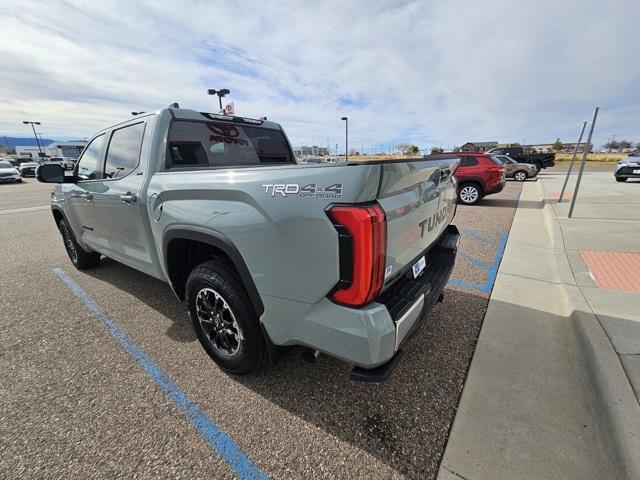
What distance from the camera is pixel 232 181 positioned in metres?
1.86

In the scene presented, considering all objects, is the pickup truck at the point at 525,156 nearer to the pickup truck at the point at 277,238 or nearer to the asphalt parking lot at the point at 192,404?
the asphalt parking lot at the point at 192,404

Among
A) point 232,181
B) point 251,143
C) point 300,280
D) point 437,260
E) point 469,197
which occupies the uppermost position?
point 251,143

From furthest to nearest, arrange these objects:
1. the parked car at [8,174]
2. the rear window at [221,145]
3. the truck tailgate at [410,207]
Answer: the parked car at [8,174], the rear window at [221,145], the truck tailgate at [410,207]

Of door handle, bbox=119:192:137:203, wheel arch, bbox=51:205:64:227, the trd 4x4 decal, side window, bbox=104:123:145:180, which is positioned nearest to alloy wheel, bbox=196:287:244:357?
the trd 4x4 decal

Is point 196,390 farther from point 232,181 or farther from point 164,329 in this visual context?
point 232,181

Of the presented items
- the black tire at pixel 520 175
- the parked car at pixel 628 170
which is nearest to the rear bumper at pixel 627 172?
the parked car at pixel 628 170

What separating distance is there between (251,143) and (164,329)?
6.95ft

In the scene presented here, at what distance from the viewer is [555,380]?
88.5 inches

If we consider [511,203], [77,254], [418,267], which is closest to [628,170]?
[511,203]

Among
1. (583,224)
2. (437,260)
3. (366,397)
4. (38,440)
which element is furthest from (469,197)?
(38,440)

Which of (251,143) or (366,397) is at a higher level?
(251,143)

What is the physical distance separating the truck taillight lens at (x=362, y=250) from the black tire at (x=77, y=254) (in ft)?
14.6

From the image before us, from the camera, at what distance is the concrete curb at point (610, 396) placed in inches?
63.7

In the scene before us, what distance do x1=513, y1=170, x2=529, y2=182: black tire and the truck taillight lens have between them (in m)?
20.3
